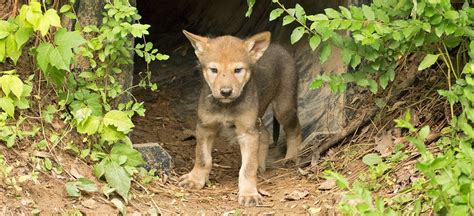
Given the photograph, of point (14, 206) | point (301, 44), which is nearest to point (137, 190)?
point (14, 206)

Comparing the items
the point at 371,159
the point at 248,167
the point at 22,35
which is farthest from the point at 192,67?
the point at 22,35

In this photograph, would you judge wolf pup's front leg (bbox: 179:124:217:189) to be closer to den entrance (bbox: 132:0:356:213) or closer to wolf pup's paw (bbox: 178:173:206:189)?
wolf pup's paw (bbox: 178:173:206:189)

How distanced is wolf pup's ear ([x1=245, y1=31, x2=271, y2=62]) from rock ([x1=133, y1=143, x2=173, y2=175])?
3.80 feet

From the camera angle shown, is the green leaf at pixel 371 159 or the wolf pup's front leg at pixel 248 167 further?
the wolf pup's front leg at pixel 248 167

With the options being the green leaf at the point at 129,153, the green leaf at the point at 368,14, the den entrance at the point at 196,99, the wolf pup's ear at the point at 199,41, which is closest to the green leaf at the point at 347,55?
the green leaf at the point at 368,14

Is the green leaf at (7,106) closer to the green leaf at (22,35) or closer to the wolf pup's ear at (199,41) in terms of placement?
the green leaf at (22,35)

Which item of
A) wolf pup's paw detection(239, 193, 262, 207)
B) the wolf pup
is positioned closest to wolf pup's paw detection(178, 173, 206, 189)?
the wolf pup

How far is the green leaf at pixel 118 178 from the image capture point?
6219 mm

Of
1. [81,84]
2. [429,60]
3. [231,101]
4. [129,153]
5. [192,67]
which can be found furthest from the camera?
[192,67]

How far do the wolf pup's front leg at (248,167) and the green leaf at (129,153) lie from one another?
91cm

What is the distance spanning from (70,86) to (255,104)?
1663 millimetres

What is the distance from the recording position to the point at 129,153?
648cm

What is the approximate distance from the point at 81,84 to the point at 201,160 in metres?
1.30

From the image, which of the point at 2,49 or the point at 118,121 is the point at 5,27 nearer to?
the point at 2,49
